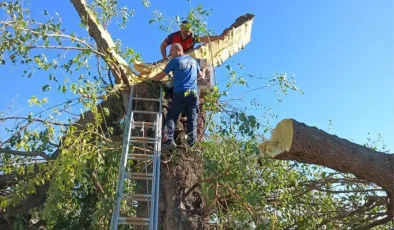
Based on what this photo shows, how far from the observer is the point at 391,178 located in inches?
146

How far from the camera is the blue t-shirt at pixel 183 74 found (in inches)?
180

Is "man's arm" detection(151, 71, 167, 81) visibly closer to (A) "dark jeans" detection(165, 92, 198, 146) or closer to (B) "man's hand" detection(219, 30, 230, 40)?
(A) "dark jeans" detection(165, 92, 198, 146)

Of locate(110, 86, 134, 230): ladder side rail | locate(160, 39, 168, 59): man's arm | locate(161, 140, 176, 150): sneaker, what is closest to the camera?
locate(110, 86, 134, 230): ladder side rail

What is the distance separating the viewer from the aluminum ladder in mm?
3369

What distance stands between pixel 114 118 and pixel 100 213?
248 cm

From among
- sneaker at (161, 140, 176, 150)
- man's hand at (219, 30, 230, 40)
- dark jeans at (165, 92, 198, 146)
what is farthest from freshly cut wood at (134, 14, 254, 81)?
sneaker at (161, 140, 176, 150)

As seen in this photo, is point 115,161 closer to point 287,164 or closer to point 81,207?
point 81,207

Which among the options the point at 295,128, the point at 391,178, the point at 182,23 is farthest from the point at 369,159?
the point at 182,23

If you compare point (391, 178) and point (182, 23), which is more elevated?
point (182, 23)

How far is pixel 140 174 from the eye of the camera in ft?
13.1

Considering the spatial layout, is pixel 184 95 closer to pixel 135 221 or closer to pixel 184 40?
pixel 135 221

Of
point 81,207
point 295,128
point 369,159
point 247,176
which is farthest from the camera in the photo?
point 81,207

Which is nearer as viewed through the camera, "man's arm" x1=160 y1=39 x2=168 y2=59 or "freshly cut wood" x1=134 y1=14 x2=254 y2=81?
"freshly cut wood" x1=134 y1=14 x2=254 y2=81

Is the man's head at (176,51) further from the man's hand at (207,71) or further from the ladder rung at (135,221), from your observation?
the ladder rung at (135,221)
